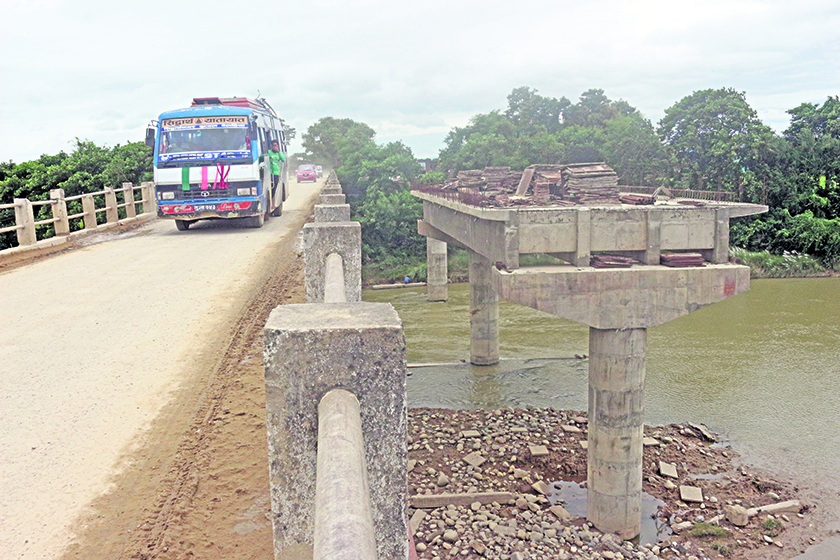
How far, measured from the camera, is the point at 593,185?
17.3m

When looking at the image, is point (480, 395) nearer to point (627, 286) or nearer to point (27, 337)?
point (627, 286)

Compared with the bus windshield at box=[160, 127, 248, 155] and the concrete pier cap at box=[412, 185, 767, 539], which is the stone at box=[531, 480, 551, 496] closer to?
the concrete pier cap at box=[412, 185, 767, 539]

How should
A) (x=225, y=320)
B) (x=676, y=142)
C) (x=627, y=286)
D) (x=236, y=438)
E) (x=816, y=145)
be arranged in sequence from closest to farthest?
(x=236, y=438), (x=225, y=320), (x=627, y=286), (x=816, y=145), (x=676, y=142)

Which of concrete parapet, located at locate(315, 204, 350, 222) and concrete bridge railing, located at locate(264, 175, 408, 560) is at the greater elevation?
concrete parapet, located at locate(315, 204, 350, 222)

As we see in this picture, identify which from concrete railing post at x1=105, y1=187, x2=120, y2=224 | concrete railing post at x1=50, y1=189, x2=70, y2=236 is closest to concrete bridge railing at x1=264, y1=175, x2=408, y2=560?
concrete railing post at x1=50, y1=189, x2=70, y2=236

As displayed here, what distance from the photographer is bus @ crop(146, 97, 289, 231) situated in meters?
19.5

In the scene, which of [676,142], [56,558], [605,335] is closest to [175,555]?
[56,558]

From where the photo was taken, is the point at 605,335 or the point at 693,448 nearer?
the point at 605,335

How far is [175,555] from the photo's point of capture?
424 cm

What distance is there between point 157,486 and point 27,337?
5074 mm

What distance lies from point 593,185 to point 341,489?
16.3m

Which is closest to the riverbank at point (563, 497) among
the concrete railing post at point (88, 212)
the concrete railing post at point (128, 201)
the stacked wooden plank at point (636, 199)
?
the stacked wooden plank at point (636, 199)

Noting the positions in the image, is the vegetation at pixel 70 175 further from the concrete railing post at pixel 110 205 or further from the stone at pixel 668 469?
the stone at pixel 668 469

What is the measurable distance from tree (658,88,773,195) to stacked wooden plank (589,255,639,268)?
3024cm
